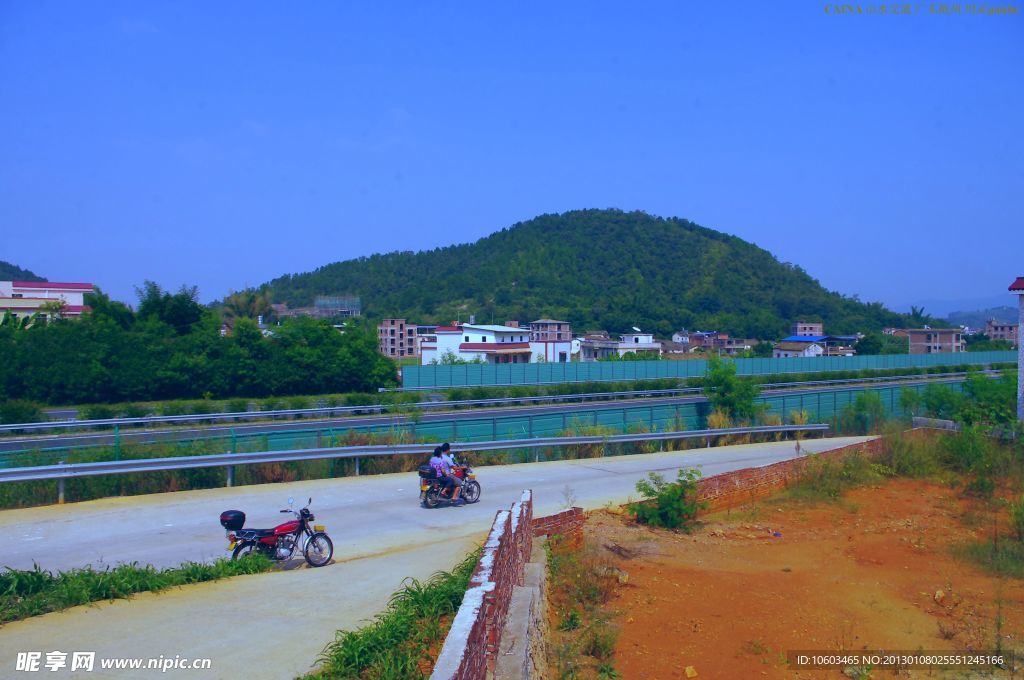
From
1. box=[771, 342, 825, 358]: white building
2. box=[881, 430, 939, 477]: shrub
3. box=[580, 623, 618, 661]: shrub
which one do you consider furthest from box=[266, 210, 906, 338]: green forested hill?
box=[580, 623, 618, 661]: shrub

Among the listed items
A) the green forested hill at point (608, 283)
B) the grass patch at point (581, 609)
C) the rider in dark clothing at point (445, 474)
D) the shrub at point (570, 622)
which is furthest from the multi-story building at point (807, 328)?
the shrub at point (570, 622)

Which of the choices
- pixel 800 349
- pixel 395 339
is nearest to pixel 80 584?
pixel 395 339

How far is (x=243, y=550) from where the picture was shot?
10.6m

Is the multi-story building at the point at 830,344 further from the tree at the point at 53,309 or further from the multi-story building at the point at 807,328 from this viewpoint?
the tree at the point at 53,309

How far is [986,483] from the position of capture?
1947 centimetres

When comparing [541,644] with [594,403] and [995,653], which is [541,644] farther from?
[594,403]

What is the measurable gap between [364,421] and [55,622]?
86.9 feet

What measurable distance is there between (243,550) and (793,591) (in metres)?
8.06

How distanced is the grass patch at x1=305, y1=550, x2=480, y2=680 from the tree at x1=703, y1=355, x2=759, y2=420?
27.0 m

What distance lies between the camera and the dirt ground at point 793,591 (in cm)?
961

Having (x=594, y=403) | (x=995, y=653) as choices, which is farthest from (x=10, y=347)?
(x=995, y=653)

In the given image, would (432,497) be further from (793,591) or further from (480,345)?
(480,345)

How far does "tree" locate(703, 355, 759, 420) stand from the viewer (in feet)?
110

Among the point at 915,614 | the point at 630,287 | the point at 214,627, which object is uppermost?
the point at 630,287
